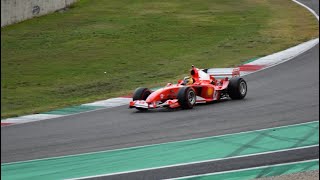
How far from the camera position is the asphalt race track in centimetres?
891

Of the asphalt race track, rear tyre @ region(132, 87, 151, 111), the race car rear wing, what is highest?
the race car rear wing

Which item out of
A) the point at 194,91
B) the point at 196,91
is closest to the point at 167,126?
the point at 194,91

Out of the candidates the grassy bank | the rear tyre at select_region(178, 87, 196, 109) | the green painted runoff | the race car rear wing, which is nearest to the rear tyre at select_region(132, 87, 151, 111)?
the rear tyre at select_region(178, 87, 196, 109)

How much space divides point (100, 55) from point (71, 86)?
175 inches

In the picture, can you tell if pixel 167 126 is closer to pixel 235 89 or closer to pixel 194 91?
pixel 194 91

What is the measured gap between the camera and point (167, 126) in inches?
429

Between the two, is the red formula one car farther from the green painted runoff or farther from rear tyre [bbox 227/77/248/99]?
the green painted runoff

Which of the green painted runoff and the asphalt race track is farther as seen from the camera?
the asphalt race track

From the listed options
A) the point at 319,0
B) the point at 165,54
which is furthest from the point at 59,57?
the point at 319,0

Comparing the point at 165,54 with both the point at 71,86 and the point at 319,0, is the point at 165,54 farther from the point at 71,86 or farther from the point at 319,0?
the point at 319,0

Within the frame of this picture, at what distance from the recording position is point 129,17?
29.1 metres

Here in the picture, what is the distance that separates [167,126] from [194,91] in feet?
7.36

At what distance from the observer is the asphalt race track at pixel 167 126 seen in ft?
29.2

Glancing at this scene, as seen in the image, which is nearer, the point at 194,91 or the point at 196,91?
the point at 194,91
